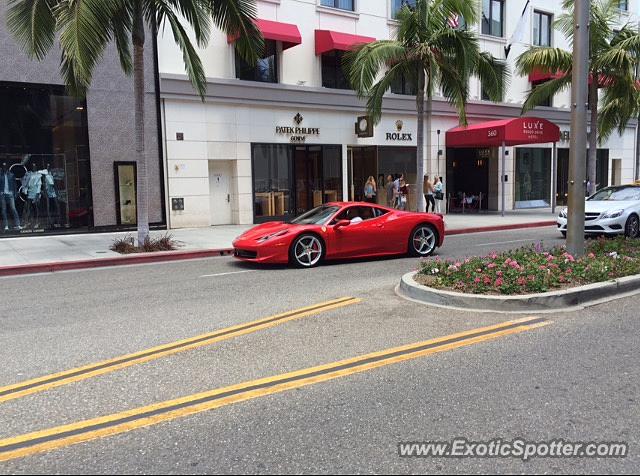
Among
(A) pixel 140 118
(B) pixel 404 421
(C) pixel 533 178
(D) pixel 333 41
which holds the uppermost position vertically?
(D) pixel 333 41

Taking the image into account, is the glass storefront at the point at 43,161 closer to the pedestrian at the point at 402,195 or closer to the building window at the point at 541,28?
the pedestrian at the point at 402,195

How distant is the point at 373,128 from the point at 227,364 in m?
18.0

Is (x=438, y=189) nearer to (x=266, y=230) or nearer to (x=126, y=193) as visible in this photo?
(x=126, y=193)

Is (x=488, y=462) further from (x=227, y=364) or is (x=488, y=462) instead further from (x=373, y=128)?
(x=373, y=128)

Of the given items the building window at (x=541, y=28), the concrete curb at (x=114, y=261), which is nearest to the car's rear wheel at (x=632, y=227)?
the concrete curb at (x=114, y=261)

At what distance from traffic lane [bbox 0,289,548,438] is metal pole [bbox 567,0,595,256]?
3058 millimetres

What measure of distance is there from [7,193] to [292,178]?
9314mm

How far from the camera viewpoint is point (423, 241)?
12273 mm

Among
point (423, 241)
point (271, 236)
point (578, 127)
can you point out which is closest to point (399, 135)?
point (423, 241)

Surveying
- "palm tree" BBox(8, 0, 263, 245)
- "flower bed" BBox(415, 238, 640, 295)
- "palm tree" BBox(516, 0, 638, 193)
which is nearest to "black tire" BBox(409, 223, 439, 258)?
"flower bed" BBox(415, 238, 640, 295)

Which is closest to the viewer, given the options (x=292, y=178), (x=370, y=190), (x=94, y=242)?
(x=94, y=242)

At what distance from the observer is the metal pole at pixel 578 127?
848cm

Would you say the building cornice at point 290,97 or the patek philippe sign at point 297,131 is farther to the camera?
the patek philippe sign at point 297,131

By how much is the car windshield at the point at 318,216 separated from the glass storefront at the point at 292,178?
355 inches
